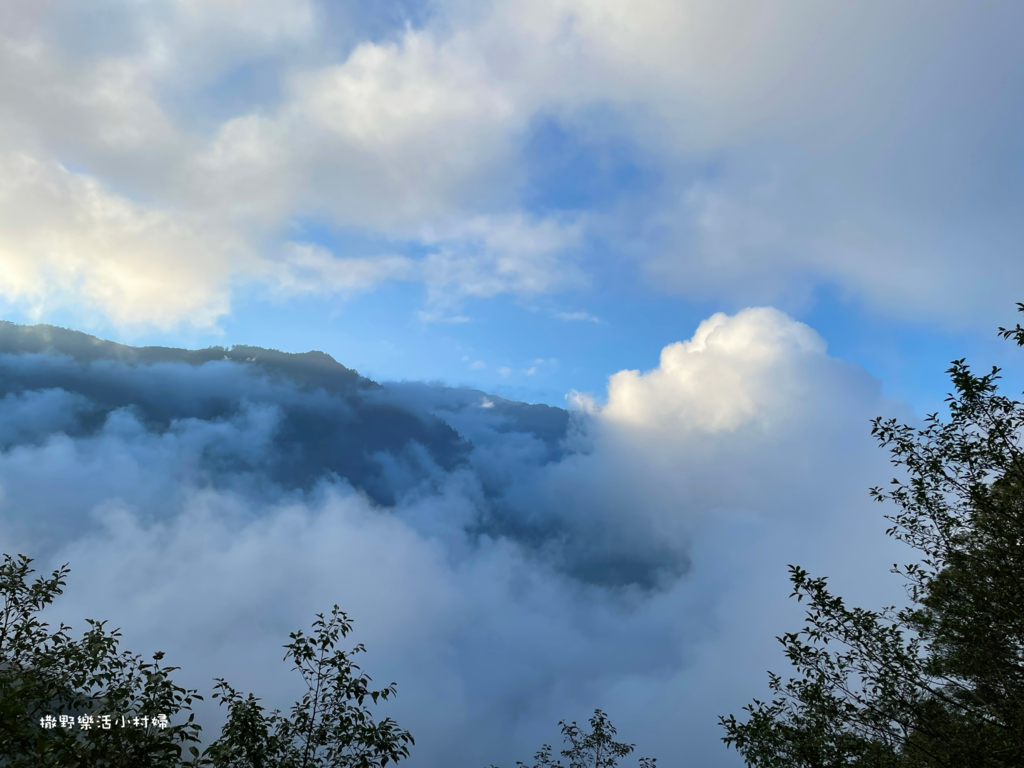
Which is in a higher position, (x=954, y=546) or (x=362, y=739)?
(x=954, y=546)

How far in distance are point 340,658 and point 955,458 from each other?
18115mm

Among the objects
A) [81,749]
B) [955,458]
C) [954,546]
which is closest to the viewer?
[81,749]

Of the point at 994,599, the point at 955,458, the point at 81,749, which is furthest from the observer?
the point at 955,458

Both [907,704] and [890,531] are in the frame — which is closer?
[907,704]

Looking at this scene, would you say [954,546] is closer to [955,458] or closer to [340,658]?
[955,458]

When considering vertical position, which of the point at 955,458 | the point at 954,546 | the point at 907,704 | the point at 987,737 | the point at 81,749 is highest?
the point at 955,458

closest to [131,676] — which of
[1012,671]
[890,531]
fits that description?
[890,531]

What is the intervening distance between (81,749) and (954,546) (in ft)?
68.2

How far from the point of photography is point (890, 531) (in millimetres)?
15992

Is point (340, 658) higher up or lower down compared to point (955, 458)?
lower down

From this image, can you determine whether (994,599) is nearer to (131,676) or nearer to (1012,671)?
(1012,671)

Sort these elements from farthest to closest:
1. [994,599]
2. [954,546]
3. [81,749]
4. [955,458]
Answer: [954,546] → [955,458] → [994,599] → [81,749]

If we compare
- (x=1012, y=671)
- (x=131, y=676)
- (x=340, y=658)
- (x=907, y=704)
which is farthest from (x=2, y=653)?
(x=1012, y=671)

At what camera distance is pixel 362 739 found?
46.9 ft
